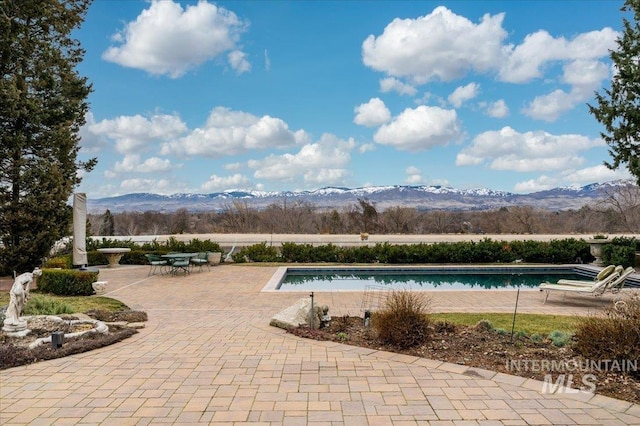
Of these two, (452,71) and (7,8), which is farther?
(452,71)

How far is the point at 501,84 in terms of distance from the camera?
71.3ft

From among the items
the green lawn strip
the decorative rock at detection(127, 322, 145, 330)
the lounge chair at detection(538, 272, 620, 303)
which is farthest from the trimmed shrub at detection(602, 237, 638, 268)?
the decorative rock at detection(127, 322, 145, 330)

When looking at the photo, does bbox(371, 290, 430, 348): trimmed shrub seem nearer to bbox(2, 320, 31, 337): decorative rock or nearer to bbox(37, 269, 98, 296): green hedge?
bbox(2, 320, 31, 337): decorative rock

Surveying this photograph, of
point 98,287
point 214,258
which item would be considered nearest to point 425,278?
point 214,258

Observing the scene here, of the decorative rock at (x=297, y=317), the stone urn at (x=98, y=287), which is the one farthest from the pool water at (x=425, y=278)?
the decorative rock at (x=297, y=317)

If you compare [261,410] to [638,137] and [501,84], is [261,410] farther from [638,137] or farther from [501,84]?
[501,84]

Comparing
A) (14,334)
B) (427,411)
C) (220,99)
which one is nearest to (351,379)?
(427,411)

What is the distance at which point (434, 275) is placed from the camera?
49.4ft

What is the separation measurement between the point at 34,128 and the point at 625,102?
18979mm

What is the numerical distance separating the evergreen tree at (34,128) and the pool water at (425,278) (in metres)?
7.64

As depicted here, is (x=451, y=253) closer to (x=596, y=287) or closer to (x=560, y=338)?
(x=596, y=287)

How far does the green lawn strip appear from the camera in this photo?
20.6 ft

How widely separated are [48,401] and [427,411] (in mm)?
3320

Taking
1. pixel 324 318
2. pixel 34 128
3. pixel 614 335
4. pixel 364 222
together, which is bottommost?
pixel 324 318
